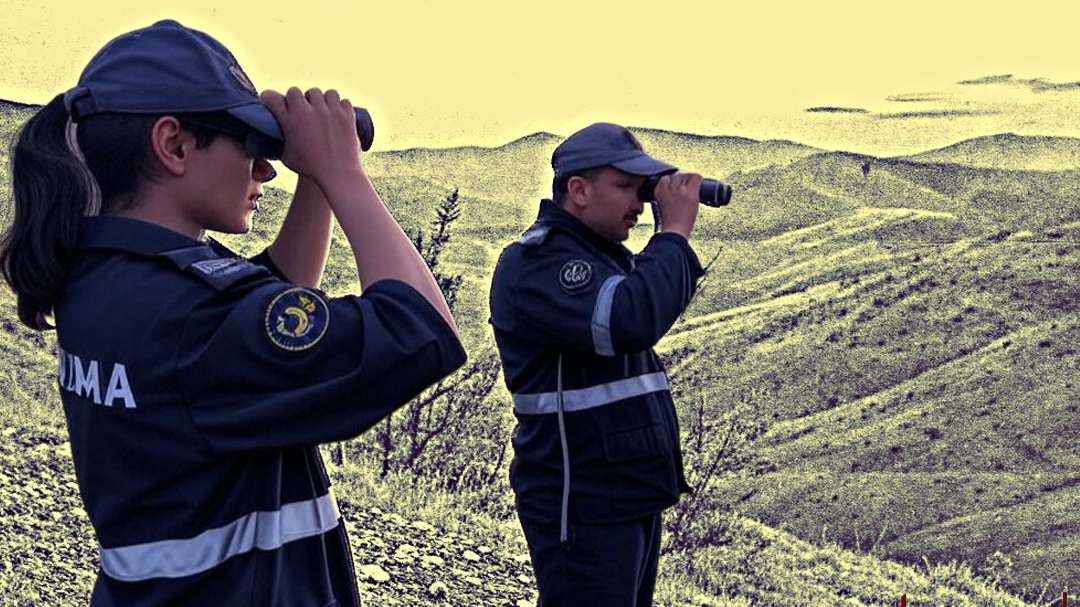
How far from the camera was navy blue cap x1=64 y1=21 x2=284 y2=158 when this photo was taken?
1728 mm

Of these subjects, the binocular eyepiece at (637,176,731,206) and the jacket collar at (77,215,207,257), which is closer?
the jacket collar at (77,215,207,257)

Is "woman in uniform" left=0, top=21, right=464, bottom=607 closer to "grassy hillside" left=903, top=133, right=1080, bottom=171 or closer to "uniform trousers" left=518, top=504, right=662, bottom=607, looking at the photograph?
"uniform trousers" left=518, top=504, right=662, bottom=607

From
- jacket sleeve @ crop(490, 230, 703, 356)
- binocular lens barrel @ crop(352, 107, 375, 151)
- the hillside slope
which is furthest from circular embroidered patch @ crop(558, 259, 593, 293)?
the hillside slope

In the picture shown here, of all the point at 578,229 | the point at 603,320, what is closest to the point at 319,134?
the point at 603,320

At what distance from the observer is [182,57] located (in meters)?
1.77

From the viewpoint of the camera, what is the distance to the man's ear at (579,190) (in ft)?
12.0

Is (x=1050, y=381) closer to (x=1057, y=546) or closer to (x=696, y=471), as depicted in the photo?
(x=1057, y=546)

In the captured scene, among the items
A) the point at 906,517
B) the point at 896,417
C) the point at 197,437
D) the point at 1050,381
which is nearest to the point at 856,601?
the point at 906,517

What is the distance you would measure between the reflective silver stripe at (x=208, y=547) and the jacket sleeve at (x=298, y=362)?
108mm

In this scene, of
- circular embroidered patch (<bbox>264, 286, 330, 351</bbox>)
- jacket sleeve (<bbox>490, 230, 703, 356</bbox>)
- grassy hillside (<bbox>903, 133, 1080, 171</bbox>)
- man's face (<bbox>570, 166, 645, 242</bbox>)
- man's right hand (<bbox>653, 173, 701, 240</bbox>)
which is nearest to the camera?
circular embroidered patch (<bbox>264, 286, 330, 351</bbox>)

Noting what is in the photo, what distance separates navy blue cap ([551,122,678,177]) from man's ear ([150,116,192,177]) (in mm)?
1936

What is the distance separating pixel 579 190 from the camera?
3.65 meters

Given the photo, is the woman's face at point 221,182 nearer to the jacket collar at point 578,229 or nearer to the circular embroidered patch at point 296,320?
the circular embroidered patch at point 296,320

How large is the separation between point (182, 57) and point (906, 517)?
20.0ft
